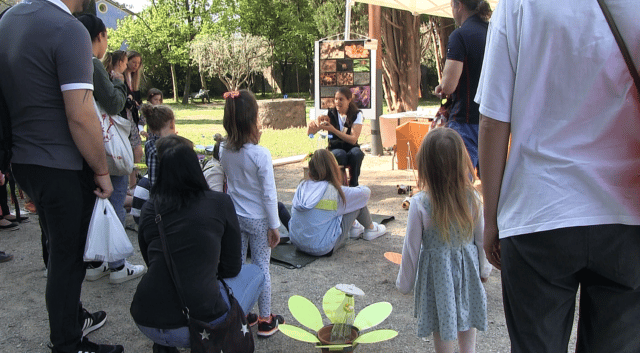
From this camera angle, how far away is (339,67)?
26.7ft

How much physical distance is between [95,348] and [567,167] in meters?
2.39

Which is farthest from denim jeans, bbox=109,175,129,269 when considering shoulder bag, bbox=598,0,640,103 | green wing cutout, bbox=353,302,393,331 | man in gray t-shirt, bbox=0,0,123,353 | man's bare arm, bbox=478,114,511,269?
shoulder bag, bbox=598,0,640,103

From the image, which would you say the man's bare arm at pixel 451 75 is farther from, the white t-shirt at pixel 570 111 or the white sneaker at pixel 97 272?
the white sneaker at pixel 97 272

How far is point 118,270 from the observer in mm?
3836

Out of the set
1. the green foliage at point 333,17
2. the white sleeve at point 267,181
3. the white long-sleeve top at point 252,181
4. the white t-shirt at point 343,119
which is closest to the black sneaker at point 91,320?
the white long-sleeve top at point 252,181

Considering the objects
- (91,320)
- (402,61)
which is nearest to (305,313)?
(91,320)

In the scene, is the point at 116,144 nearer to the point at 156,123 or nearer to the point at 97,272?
the point at 156,123

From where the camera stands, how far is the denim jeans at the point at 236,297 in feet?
7.68

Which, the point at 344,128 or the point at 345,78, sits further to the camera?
the point at 345,78

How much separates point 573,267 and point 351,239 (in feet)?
11.2

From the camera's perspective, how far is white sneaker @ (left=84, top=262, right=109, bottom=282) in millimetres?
3885

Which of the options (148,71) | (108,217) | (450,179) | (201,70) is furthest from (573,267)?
(148,71)

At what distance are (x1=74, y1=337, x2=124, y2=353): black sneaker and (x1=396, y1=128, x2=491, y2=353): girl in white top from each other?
153cm

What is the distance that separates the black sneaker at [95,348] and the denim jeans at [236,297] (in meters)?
0.46
